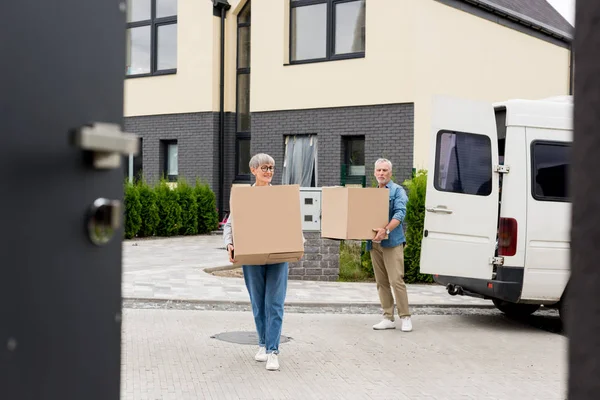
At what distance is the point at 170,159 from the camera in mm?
24062

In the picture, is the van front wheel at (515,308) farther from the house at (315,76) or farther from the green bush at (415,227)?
the house at (315,76)

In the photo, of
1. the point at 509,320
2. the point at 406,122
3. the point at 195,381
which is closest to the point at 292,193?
the point at 195,381

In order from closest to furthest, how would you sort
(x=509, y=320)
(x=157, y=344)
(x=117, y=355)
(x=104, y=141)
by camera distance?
1. (x=104, y=141)
2. (x=117, y=355)
3. (x=157, y=344)
4. (x=509, y=320)

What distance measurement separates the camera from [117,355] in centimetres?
133

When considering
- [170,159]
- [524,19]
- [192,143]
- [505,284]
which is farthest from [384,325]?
[170,159]

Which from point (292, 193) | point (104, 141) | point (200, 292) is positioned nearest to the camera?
point (104, 141)

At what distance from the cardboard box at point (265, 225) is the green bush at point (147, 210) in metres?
13.5

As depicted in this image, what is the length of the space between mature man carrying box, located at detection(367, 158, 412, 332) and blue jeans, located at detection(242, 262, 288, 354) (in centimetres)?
198

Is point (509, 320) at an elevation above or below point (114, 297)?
below

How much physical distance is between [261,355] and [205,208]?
14579 mm

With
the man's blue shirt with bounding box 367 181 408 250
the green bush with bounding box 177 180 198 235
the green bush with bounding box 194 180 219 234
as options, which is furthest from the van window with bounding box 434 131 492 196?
the green bush with bounding box 194 180 219 234

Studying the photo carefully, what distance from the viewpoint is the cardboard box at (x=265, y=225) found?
680cm

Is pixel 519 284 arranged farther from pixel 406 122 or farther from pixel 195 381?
pixel 406 122

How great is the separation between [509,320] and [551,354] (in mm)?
2169
